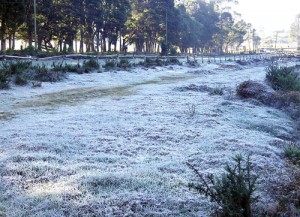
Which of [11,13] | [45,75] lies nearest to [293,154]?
[45,75]

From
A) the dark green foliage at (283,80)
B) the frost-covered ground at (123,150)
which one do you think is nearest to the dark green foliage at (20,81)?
the frost-covered ground at (123,150)

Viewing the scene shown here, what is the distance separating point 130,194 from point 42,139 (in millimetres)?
2443

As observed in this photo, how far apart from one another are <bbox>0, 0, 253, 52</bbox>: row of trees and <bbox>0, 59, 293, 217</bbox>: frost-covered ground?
70.8 ft

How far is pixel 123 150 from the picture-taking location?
5000 millimetres

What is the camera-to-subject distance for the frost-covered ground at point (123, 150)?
3307mm

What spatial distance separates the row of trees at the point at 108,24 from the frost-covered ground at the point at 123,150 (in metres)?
21.6

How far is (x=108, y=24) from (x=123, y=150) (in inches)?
1517

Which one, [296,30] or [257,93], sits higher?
[296,30]

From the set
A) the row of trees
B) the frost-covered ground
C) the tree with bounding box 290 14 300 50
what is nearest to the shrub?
the frost-covered ground

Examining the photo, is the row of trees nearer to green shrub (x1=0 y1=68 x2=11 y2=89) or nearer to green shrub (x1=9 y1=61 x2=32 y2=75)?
green shrub (x1=9 y1=61 x2=32 y2=75)

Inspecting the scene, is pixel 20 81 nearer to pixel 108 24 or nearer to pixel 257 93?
pixel 257 93

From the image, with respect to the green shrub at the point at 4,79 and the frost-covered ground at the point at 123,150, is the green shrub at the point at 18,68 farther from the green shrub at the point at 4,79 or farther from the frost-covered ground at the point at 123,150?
the frost-covered ground at the point at 123,150

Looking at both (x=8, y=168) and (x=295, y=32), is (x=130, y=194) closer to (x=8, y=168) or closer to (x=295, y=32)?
(x=8, y=168)

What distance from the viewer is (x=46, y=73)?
43.4ft
